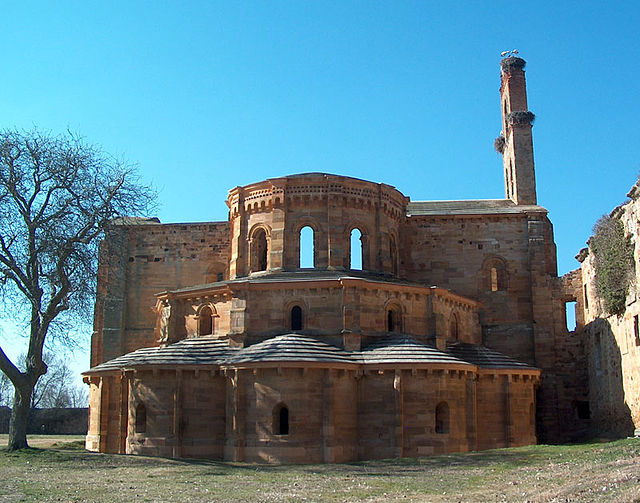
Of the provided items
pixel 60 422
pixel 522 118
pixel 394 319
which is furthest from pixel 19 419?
pixel 522 118

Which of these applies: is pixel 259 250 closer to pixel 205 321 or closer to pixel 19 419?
pixel 205 321

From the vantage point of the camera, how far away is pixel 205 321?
3309cm

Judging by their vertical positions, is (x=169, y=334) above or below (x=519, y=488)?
above

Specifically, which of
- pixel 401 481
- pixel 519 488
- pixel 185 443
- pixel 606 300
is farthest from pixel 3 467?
pixel 606 300

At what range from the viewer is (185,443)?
28578 millimetres

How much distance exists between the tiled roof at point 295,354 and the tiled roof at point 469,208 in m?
9.93

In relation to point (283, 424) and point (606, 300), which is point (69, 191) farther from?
point (606, 300)

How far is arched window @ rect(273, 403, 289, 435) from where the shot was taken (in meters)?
27.6

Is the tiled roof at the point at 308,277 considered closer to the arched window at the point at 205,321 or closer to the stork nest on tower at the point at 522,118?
the arched window at the point at 205,321

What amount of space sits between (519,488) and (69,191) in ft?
65.0

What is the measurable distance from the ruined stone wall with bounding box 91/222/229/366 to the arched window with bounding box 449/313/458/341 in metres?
12.5

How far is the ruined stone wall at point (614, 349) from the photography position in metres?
27.1

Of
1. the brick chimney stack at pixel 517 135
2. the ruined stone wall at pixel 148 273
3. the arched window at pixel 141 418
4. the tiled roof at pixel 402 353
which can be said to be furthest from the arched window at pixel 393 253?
the arched window at pixel 141 418

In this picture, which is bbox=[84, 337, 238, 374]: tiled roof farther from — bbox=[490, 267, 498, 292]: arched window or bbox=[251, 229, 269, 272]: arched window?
bbox=[490, 267, 498, 292]: arched window
